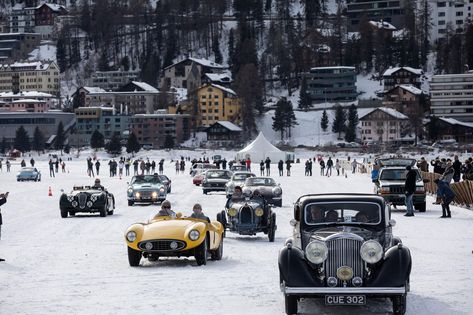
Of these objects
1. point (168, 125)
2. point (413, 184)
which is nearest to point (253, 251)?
point (413, 184)

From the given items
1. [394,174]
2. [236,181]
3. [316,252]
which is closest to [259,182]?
[236,181]

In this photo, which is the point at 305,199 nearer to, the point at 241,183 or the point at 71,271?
the point at 71,271

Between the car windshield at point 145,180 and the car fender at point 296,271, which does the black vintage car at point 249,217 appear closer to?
the car fender at point 296,271

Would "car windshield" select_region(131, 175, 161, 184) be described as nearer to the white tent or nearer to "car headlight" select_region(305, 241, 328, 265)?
"car headlight" select_region(305, 241, 328, 265)

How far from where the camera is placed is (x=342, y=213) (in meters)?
14.8

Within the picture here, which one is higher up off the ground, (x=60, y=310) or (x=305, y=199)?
(x=305, y=199)

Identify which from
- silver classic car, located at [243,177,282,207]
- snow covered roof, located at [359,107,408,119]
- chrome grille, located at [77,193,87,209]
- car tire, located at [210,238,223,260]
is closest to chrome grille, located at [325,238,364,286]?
car tire, located at [210,238,223,260]

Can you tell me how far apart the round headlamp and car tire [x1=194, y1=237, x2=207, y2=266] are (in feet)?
17.6

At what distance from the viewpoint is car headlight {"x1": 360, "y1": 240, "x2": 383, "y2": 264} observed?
43.7 feet

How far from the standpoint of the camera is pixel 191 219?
1897 centimetres

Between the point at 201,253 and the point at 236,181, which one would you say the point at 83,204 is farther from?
the point at 201,253

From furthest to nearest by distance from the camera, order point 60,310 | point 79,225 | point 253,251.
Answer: point 79,225
point 253,251
point 60,310

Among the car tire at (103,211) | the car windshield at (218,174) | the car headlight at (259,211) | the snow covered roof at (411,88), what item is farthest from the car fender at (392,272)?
the snow covered roof at (411,88)

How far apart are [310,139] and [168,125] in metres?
27.3
